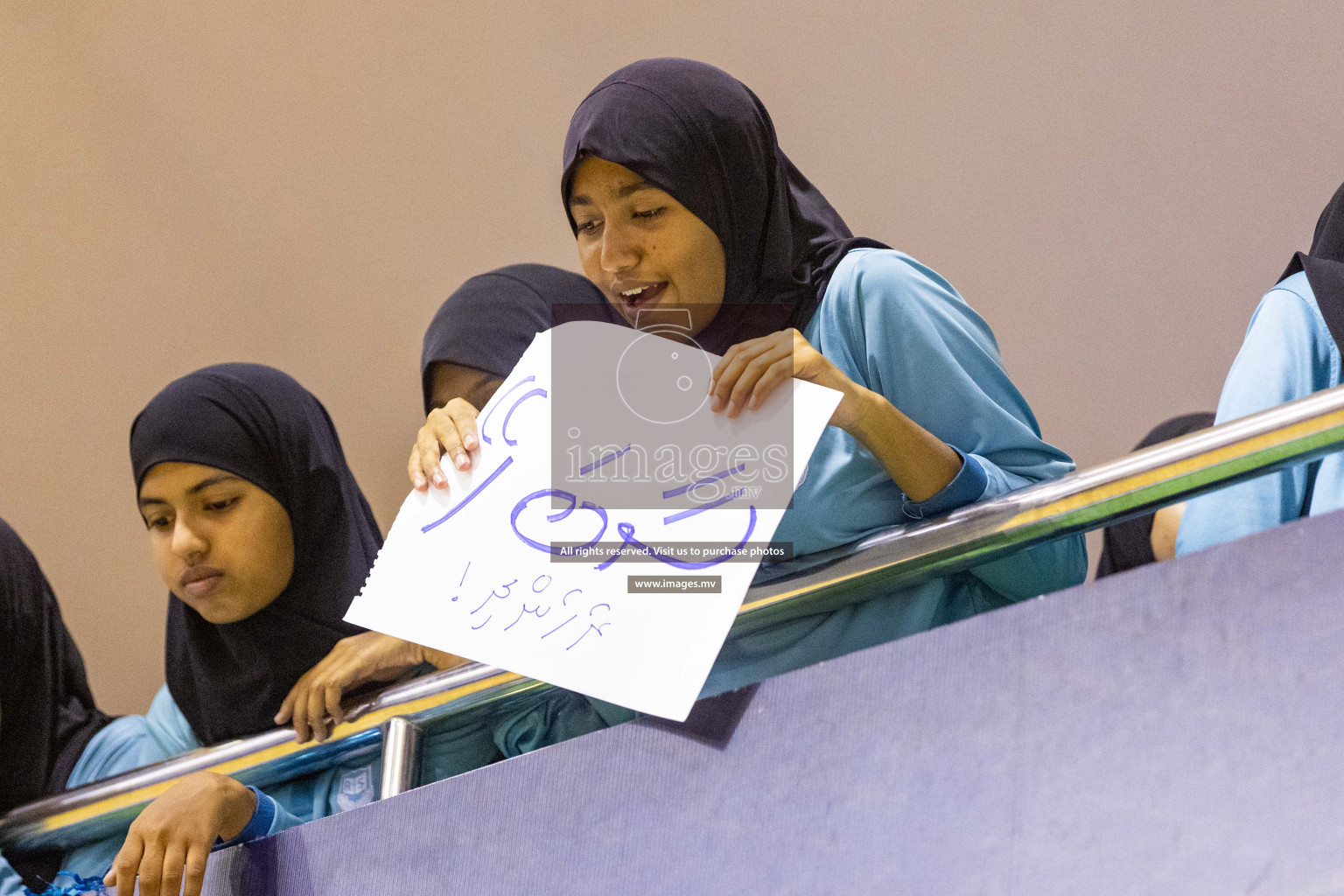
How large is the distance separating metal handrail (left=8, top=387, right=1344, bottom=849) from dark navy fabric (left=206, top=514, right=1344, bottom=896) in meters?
0.05

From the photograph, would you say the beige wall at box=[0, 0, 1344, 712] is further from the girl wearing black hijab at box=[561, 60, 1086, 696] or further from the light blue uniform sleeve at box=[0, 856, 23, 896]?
the light blue uniform sleeve at box=[0, 856, 23, 896]

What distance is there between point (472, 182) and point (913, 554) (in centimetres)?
152

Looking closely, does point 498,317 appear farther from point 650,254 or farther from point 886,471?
point 886,471

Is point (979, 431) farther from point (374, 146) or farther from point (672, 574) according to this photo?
point (374, 146)

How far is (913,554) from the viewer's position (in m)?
0.67

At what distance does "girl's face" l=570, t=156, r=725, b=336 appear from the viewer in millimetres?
923

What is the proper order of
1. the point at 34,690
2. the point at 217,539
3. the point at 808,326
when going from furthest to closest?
the point at 34,690, the point at 217,539, the point at 808,326

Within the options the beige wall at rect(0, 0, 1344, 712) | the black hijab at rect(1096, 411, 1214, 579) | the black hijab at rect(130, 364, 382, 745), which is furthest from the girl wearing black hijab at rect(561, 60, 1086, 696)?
the beige wall at rect(0, 0, 1344, 712)

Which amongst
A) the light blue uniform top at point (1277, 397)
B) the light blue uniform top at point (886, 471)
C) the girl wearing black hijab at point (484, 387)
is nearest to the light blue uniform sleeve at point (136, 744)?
the girl wearing black hijab at point (484, 387)

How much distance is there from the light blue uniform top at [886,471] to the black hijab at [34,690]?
88cm

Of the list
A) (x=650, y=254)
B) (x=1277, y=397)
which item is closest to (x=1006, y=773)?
(x=1277, y=397)

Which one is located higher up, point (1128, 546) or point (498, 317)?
point (498, 317)

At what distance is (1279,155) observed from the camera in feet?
5.40

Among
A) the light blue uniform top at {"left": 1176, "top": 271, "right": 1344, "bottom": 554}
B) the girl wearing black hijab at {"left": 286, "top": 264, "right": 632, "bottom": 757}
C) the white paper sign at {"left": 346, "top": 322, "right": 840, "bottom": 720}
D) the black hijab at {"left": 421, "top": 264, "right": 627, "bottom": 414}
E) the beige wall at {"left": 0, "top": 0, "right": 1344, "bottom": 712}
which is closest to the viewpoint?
the white paper sign at {"left": 346, "top": 322, "right": 840, "bottom": 720}
